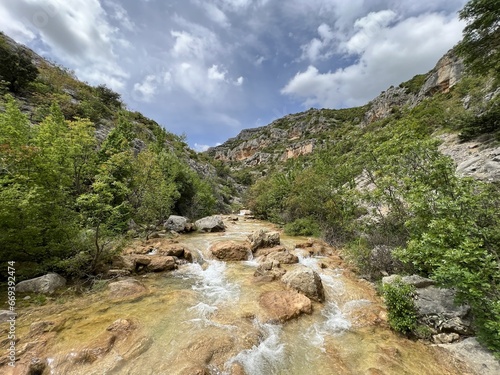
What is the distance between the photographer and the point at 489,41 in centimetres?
1332

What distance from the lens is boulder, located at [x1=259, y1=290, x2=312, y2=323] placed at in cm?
760

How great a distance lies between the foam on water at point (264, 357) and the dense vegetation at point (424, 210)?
154 inches

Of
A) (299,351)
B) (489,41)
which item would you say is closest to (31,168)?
(299,351)

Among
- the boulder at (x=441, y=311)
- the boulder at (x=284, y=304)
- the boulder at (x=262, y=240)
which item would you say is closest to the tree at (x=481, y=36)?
the boulder at (x=441, y=311)

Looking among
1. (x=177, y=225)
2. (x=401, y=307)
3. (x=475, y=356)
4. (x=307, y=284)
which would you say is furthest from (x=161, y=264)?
(x=475, y=356)

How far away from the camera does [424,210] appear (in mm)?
7340

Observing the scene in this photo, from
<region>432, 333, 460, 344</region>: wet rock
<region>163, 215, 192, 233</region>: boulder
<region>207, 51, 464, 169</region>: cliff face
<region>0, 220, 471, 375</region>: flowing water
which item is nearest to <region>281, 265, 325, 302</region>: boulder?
<region>0, 220, 471, 375</region>: flowing water

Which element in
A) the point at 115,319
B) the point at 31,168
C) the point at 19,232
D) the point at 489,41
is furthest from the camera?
the point at 489,41

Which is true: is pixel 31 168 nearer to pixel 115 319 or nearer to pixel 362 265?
pixel 115 319

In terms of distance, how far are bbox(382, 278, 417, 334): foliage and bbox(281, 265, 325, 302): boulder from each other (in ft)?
8.37

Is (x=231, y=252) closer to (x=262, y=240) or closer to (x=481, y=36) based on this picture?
(x=262, y=240)

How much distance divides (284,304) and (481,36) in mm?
19876

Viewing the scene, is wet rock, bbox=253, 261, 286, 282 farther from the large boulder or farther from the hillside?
the hillside

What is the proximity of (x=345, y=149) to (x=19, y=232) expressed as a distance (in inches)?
1609
